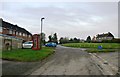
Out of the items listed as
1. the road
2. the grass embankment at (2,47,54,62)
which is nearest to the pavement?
the road

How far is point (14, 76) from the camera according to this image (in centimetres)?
1195

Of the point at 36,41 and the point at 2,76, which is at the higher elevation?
the point at 36,41

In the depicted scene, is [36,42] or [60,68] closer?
[60,68]

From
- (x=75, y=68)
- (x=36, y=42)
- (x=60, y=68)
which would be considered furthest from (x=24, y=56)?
(x=36, y=42)

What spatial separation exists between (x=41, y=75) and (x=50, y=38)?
10048 centimetres

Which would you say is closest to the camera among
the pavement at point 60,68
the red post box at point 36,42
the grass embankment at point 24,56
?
the pavement at point 60,68

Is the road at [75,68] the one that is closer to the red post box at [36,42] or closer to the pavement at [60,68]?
the pavement at [60,68]

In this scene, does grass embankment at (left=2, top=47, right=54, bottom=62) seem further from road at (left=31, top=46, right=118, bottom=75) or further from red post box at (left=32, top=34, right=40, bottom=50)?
red post box at (left=32, top=34, right=40, bottom=50)

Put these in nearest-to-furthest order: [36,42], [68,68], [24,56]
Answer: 1. [68,68]
2. [24,56]
3. [36,42]

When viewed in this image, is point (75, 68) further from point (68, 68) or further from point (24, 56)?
point (24, 56)

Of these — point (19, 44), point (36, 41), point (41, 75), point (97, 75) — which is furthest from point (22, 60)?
point (19, 44)

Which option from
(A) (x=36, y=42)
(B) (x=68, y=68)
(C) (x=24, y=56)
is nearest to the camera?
(B) (x=68, y=68)

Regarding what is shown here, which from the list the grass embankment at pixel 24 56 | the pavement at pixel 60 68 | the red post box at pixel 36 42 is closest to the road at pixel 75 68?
the pavement at pixel 60 68

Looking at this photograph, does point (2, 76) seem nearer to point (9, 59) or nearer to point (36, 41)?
point (9, 59)
